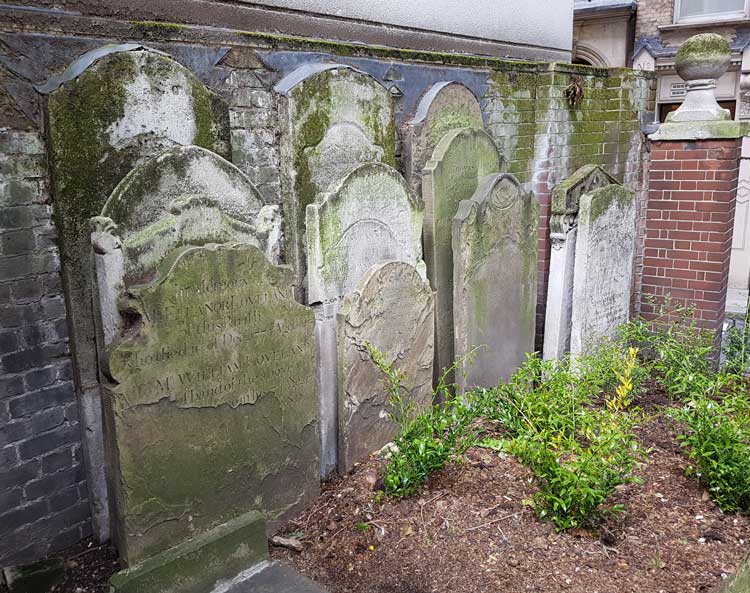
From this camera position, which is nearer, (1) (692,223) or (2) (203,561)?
(2) (203,561)

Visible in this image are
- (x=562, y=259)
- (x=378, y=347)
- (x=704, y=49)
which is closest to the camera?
(x=378, y=347)

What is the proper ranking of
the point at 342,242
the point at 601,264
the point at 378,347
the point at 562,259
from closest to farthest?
the point at 342,242 < the point at 378,347 < the point at 562,259 < the point at 601,264

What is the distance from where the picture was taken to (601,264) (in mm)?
5328

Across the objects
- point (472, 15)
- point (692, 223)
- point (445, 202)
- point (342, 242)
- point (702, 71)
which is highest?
point (472, 15)

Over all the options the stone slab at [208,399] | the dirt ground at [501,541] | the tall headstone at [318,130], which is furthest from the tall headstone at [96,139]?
the dirt ground at [501,541]

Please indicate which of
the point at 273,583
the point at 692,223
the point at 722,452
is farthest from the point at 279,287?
the point at 692,223

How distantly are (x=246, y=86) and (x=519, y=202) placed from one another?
217 centimetres

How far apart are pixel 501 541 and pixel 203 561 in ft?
4.36

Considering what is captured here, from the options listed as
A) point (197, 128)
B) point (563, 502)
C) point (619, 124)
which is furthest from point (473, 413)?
point (619, 124)

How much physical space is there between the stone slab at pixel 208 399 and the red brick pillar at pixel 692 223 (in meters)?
3.74

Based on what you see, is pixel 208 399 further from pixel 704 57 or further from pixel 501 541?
pixel 704 57

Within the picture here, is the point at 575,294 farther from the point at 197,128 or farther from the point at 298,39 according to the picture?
the point at 197,128

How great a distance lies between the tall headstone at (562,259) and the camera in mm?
5062

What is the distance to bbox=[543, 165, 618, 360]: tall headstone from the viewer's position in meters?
5.06
